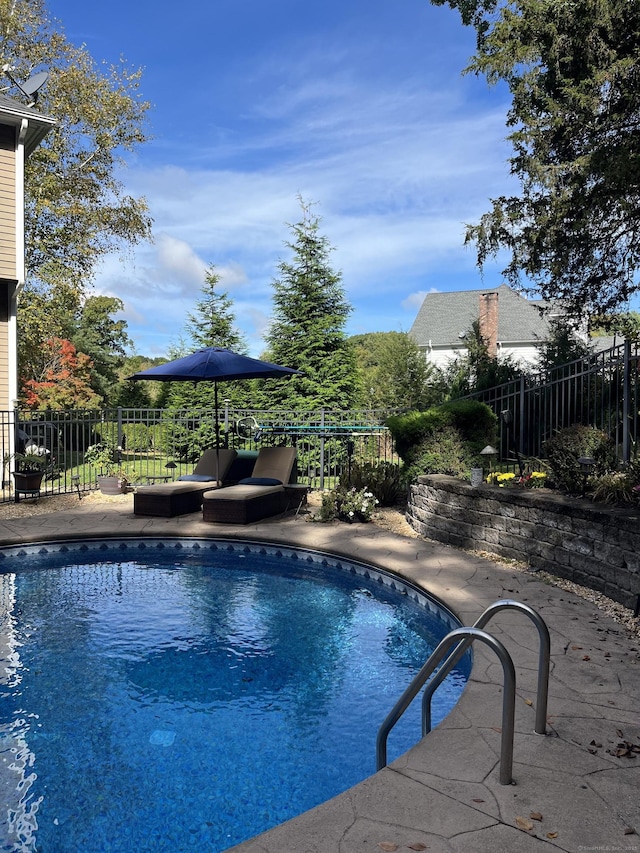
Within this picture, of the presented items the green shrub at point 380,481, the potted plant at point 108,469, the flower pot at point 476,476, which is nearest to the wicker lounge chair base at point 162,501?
the potted plant at point 108,469

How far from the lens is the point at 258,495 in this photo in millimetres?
9031

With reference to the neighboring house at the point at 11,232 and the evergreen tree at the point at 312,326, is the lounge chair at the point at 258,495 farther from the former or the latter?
the neighboring house at the point at 11,232

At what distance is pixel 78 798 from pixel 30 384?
17.1m

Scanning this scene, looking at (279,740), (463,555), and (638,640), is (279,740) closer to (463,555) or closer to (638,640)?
(638,640)

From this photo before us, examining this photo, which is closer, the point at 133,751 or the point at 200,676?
the point at 133,751

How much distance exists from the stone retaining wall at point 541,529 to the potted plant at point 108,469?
6.00 meters

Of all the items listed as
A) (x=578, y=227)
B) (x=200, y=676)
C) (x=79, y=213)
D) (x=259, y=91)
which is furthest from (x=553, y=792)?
(x=79, y=213)

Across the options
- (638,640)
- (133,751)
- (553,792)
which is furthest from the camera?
(638,640)

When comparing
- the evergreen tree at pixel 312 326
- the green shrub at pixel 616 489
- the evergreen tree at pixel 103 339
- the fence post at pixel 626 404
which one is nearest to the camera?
the green shrub at pixel 616 489

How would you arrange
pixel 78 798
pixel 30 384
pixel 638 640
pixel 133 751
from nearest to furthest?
pixel 78 798
pixel 133 751
pixel 638 640
pixel 30 384

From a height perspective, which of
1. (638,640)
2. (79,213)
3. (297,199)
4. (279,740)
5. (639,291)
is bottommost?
(279,740)

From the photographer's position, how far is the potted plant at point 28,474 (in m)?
10.5

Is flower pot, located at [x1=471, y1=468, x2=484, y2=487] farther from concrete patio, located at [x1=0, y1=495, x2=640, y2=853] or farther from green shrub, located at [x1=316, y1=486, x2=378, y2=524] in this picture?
concrete patio, located at [x1=0, y1=495, x2=640, y2=853]

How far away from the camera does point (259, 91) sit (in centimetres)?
1406
